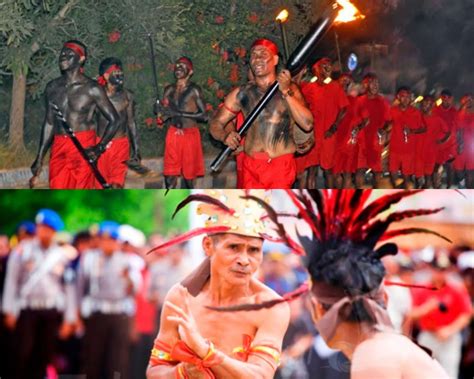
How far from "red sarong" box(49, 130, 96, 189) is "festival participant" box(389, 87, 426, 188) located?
2.19 metres

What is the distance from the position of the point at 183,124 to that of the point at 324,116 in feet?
3.30

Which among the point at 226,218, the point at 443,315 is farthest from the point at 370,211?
the point at 226,218

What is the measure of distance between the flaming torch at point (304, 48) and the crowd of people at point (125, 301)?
3.86 ft

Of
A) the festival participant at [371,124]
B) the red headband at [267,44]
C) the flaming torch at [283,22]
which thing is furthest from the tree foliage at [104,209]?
the festival participant at [371,124]

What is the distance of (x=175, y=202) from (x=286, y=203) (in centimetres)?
68

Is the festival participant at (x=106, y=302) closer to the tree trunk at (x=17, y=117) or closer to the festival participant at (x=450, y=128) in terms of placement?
the tree trunk at (x=17, y=117)

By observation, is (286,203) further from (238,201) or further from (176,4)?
(176,4)

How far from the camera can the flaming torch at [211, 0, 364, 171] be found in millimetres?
7016

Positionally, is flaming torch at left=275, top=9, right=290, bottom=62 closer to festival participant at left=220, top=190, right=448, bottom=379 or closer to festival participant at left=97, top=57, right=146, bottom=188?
festival participant at left=97, top=57, right=146, bottom=188

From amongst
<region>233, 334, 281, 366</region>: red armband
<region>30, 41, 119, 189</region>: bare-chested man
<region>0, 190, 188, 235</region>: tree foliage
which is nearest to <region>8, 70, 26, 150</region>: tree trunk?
<region>30, 41, 119, 189</region>: bare-chested man

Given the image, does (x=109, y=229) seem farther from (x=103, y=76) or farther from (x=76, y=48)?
(x=76, y=48)

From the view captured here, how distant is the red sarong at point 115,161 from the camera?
23.0ft

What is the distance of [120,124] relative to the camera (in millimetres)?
7070

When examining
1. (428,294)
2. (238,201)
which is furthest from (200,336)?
(428,294)
